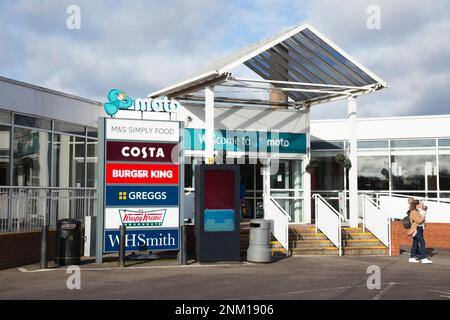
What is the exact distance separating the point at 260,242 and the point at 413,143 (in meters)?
13.1

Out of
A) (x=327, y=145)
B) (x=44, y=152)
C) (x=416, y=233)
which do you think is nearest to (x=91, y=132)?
(x=44, y=152)

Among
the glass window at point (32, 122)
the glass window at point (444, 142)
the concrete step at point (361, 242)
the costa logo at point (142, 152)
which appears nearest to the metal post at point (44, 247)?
the costa logo at point (142, 152)

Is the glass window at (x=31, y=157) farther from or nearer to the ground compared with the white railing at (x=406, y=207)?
farther from the ground

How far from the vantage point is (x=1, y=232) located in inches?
524

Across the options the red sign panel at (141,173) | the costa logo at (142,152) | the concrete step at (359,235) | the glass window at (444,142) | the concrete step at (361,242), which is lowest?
the concrete step at (361,242)

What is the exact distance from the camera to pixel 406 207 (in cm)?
2147

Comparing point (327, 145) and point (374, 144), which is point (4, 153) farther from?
point (374, 144)

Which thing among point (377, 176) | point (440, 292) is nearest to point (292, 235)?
point (440, 292)

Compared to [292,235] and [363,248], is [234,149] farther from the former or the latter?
[363,248]

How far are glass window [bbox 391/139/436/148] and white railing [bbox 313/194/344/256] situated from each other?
9529 millimetres

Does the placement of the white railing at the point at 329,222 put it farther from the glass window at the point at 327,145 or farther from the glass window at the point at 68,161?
the glass window at the point at 327,145

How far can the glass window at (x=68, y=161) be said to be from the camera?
62.2 feet

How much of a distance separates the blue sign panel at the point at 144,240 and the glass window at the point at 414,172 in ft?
45.9

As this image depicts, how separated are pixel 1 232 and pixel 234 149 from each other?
28.3 ft
